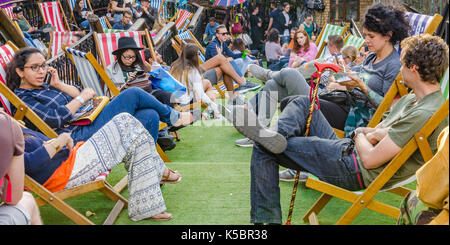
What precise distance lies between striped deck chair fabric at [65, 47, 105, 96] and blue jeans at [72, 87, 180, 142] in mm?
1118

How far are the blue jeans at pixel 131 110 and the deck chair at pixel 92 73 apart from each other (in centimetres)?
71

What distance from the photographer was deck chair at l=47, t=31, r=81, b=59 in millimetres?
7777

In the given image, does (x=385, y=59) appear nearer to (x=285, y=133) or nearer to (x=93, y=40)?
(x=285, y=133)

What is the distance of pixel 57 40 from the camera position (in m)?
7.85

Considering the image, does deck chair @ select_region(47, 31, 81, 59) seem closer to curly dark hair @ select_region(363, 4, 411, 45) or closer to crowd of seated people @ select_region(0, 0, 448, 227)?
crowd of seated people @ select_region(0, 0, 448, 227)

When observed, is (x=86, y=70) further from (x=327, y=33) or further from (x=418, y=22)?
(x=327, y=33)

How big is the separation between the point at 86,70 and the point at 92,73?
10 centimetres

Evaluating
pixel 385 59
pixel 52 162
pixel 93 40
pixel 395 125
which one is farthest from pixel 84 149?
pixel 93 40

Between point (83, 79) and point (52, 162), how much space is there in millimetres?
2220

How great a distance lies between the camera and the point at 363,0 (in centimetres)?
1734

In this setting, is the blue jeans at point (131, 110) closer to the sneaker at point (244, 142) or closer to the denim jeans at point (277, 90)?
the denim jeans at point (277, 90)

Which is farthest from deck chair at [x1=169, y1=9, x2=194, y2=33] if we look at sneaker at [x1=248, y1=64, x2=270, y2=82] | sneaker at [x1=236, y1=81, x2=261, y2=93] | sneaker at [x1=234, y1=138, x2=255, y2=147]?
sneaker at [x1=234, y1=138, x2=255, y2=147]

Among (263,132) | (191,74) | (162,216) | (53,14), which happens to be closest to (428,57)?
(263,132)
